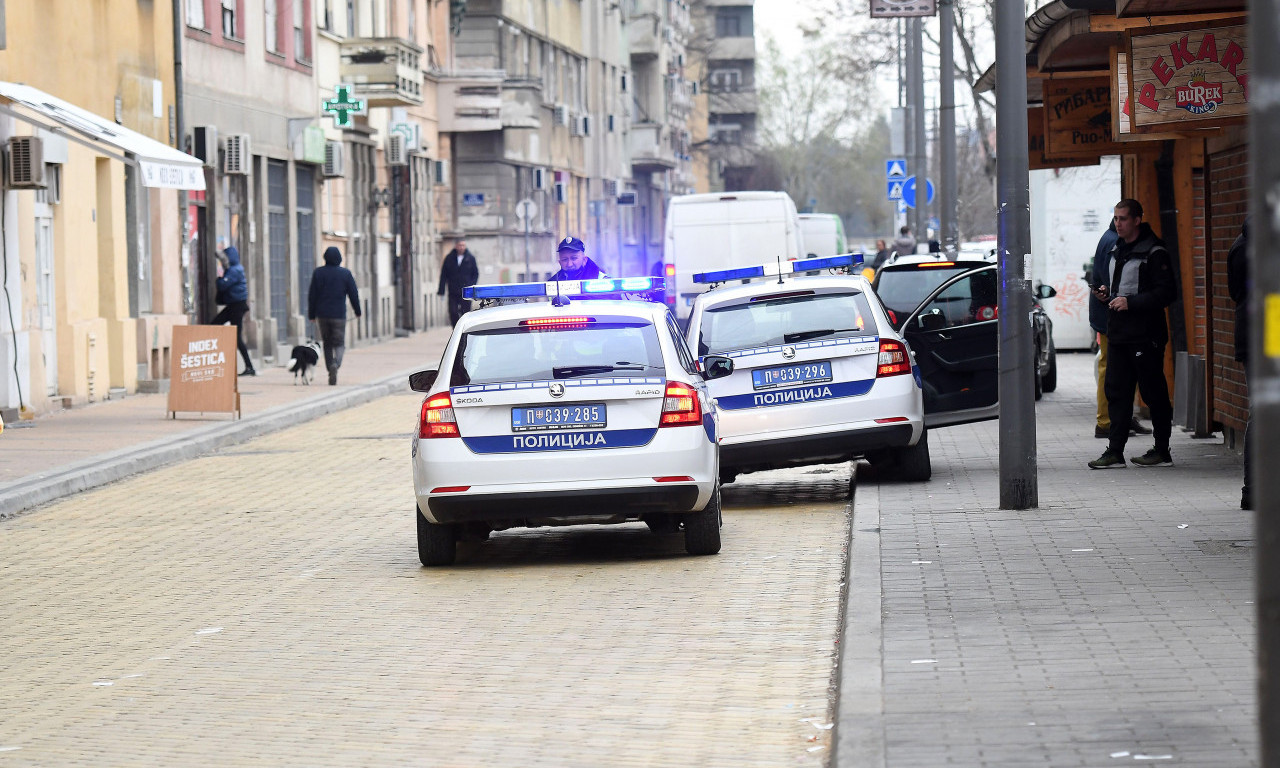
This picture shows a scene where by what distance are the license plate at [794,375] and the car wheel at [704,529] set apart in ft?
9.02

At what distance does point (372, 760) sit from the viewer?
21.4 feet

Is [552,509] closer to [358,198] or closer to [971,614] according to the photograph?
[971,614]

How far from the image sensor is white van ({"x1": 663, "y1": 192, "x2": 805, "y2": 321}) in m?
31.5

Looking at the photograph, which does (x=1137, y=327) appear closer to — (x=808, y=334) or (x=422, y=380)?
(x=808, y=334)

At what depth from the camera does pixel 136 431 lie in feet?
67.1

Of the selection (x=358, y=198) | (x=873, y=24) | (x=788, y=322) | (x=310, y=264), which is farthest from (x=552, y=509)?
(x=873, y=24)

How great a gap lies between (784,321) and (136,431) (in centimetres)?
863

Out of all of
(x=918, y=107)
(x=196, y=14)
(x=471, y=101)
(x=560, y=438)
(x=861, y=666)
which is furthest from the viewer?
(x=471, y=101)

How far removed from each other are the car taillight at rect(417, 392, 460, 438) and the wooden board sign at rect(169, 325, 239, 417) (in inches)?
443

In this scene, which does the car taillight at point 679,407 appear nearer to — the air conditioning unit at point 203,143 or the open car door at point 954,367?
the open car door at point 954,367

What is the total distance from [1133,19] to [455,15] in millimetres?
39287

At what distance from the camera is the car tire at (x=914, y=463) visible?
564 inches

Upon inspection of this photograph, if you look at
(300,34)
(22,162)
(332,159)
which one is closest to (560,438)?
(22,162)

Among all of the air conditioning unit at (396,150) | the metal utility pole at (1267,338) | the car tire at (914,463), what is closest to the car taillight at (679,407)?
the car tire at (914,463)
